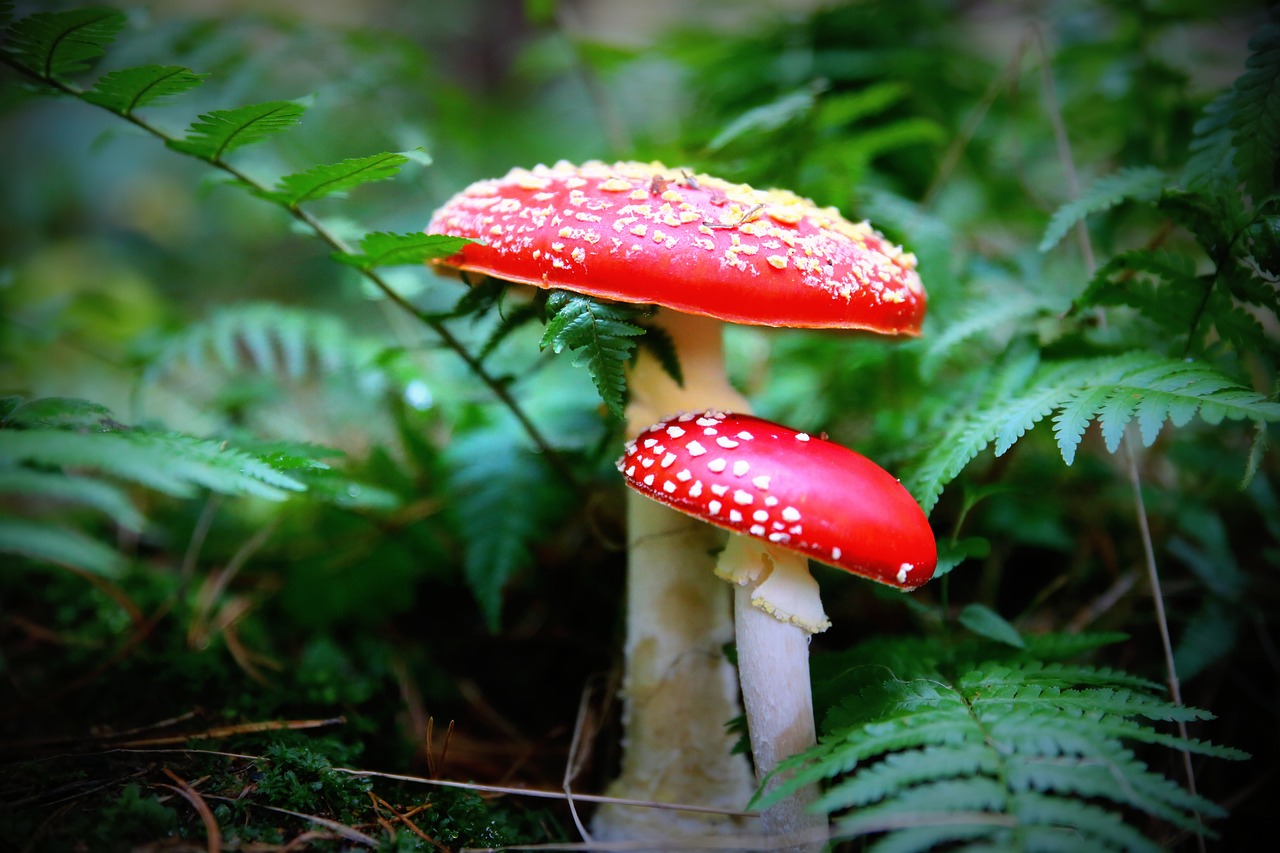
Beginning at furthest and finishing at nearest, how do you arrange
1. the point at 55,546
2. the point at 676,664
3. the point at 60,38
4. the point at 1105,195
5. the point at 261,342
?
the point at 261,342
the point at 676,664
the point at 1105,195
the point at 60,38
the point at 55,546

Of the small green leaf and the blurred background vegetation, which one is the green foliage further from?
the blurred background vegetation

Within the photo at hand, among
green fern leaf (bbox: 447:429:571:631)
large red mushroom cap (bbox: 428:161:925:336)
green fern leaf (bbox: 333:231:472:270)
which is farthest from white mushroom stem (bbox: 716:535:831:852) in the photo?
green fern leaf (bbox: 333:231:472:270)

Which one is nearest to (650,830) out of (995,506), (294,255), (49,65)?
(995,506)

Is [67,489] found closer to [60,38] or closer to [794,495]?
[60,38]

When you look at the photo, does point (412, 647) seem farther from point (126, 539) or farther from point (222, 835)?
point (126, 539)

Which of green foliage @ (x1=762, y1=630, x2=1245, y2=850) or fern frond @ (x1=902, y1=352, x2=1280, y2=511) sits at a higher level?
fern frond @ (x1=902, y1=352, x2=1280, y2=511)

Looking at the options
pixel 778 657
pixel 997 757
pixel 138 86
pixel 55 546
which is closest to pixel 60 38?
pixel 138 86
